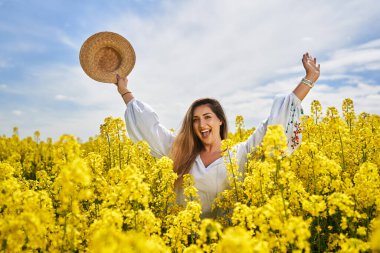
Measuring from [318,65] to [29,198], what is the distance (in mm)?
3818

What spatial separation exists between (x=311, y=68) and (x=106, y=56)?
3.29 m

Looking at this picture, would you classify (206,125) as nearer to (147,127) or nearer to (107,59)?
(147,127)

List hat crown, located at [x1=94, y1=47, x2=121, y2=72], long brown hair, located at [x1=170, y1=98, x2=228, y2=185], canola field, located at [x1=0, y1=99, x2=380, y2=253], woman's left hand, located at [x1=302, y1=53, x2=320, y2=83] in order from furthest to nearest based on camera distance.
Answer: hat crown, located at [x1=94, y1=47, x2=121, y2=72], long brown hair, located at [x1=170, y1=98, x2=228, y2=185], woman's left hand, located at [x1=302, y1=53, x2=320, y2=83], canola field, located at [x1=0, y1=99, x2=380, y2=253]

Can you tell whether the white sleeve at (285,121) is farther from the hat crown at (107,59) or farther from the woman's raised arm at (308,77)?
the hat crown at (107,59)

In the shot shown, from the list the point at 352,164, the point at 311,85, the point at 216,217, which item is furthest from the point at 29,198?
the point at 352,164

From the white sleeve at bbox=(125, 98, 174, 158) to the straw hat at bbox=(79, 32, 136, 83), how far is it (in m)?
0.60

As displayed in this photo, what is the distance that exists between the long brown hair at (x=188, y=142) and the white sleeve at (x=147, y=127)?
0.28 m

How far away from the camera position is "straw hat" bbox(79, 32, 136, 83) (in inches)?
227

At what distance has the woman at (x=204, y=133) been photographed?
4.93 metres

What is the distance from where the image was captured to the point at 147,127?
5.77 m

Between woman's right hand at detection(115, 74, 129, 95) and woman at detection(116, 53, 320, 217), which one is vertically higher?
woman's right hand at detection(115, 74, 129, 95)

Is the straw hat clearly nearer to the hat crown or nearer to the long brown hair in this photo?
the hat crown

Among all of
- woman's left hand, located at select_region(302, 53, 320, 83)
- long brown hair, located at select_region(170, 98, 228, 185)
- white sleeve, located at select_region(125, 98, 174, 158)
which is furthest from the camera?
white sleeve, located at select_region(125, 98, 174, 158)

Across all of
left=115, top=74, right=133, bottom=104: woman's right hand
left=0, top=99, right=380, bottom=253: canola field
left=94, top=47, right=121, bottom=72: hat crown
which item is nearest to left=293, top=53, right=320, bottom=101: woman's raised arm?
left=0, top=99, right=380, bottom=253: canola field
